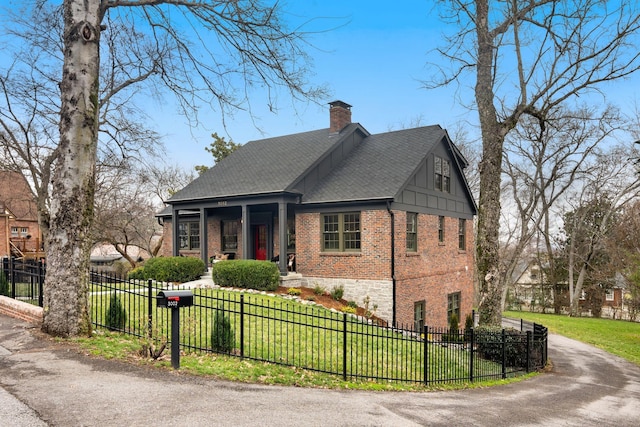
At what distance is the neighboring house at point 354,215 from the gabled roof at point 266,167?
3.6 inches

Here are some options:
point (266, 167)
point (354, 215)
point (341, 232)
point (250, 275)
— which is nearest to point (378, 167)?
point (354, 215)

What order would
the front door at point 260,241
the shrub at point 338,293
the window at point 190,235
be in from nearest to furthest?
the shrub at point 338,293 → the front door at point 260,241 → the window at point 190,235

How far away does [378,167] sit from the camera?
20641mm

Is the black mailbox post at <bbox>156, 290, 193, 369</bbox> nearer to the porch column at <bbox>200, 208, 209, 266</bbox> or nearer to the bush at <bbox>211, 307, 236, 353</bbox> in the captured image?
the bush at <bbox>211, 307, 236, 353</bbox>

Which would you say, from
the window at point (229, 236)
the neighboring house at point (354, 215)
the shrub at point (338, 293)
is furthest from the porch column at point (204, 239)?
the shrub at point (338, 293)

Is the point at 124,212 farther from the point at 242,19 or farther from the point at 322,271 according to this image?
the point at 242,19

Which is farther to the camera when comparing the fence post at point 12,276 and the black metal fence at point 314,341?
the fence post at point 12,276

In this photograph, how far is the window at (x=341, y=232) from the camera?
18.8 meters

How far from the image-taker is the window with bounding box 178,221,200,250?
26109mm

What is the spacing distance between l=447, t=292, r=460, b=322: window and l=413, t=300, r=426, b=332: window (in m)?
3.22

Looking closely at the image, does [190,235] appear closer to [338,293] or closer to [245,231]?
[245,231]

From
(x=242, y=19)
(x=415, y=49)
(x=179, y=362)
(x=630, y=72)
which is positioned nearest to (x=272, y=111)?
(x=242, y=19)

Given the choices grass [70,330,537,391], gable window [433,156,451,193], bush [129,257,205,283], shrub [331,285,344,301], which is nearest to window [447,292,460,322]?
gable window [433,156,451,193]

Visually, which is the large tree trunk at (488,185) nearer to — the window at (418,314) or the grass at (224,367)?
the window at (418,314)
